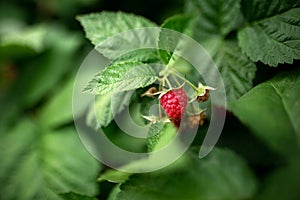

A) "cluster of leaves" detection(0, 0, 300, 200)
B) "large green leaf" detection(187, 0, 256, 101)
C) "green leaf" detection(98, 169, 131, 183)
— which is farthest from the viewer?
"large green leaf" detection(187, 0, 256, 101)

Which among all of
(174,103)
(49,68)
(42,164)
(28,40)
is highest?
(174,103)

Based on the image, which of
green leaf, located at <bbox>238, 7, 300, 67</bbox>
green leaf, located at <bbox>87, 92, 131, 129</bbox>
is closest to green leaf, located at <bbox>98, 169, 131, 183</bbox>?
green leaf, located at <bbox>87, 92, 131, 129</bbox>

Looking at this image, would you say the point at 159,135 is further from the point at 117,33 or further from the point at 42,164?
the point at 42,164

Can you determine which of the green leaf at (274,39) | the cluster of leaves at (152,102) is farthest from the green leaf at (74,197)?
the green leaf at (274,39)

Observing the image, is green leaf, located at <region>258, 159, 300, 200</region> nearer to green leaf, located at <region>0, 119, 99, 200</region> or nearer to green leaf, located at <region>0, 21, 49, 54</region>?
green leaf, located at <region>0, 119, 99, 200</region>

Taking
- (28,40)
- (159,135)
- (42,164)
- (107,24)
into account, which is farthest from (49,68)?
(159,135)

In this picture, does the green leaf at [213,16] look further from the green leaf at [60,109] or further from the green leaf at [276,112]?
the green leaf at [60,109]

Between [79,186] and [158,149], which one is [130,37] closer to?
[158,149]

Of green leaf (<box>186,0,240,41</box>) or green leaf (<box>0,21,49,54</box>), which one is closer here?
green leaf (<box>186,0,240,41</box>)
